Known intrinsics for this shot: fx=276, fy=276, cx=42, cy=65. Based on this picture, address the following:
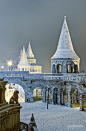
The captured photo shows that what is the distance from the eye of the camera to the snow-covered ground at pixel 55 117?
92.8 feet

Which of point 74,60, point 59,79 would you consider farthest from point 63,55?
point 59,79

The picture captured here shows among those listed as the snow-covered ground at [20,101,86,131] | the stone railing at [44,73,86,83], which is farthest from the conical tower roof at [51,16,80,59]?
the snow-covered ground at [20,101,86,131]

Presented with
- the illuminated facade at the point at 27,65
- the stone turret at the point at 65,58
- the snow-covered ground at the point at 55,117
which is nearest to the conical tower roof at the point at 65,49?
the stone turret at the point at 65,58

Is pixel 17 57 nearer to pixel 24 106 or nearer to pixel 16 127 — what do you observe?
pixel 24 106

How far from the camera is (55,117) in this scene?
32750mm

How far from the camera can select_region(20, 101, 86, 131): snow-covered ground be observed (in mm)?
28294

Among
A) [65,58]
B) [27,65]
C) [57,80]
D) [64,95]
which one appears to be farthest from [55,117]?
[27,65]

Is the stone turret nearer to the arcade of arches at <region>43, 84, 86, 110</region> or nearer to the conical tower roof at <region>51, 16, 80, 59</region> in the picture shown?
the conical tower roof at <region>51, 16, 80, 59</region>

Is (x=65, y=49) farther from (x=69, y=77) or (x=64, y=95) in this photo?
(x=64, y=95)

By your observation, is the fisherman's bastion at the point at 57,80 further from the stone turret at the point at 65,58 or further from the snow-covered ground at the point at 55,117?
the snow-covered ground at the point at 55,117

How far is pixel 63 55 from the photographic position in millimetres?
44219

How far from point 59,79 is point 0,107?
21.3 m

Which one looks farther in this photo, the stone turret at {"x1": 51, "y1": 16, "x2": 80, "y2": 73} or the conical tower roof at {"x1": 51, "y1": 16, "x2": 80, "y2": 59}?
the conical tower roof at {"x1": 51, "y1": 16, "x2": 80, "y2": 59}

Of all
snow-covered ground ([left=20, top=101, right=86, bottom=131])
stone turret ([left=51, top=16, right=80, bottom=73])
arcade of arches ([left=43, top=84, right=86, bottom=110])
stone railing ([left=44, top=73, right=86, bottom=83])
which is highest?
stone turret ([left=51, top=16, right=80, bottom=73])
